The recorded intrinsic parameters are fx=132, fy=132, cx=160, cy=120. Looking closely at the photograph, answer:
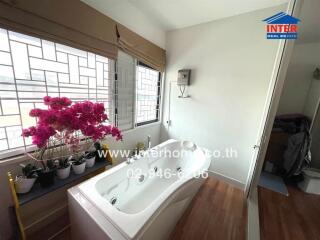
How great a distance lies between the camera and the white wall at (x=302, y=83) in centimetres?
208

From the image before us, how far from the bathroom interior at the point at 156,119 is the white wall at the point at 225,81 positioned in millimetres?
16

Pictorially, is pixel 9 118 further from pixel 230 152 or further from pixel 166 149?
pixel 230 152

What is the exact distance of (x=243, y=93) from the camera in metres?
1.94

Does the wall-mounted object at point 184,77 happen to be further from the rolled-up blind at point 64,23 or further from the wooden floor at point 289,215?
the wooden floor at point 289,215

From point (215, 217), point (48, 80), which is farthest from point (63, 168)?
point (215, 217)

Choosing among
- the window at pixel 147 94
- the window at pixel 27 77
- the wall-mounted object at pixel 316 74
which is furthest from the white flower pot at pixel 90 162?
the wall-mounted object at pixel 316 74

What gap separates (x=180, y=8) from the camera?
71.7 inches

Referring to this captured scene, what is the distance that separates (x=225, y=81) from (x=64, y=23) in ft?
6.82

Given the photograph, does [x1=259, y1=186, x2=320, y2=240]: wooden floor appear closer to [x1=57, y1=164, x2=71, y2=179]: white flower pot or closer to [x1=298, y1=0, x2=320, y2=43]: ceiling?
[x1=57, y1=164, x2=71, y2=179]: white flower pot

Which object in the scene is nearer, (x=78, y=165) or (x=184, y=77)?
(x=78, y=165)

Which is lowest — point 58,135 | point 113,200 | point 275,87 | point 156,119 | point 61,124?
point 113,200

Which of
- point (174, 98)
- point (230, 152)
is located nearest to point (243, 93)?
point (230, 152)

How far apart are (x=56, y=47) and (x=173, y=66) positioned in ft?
5.91

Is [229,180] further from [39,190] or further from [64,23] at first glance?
[64,23]
